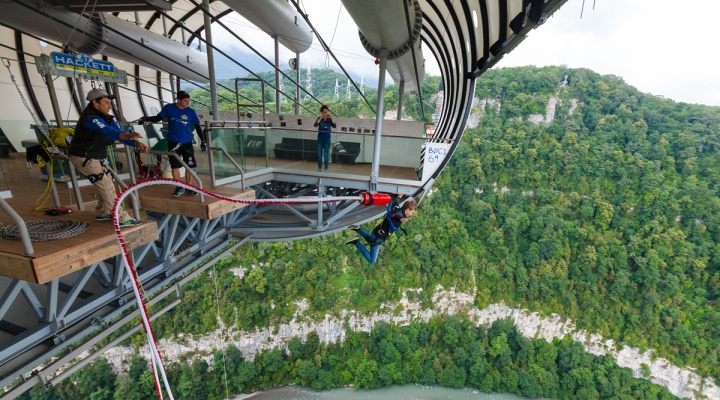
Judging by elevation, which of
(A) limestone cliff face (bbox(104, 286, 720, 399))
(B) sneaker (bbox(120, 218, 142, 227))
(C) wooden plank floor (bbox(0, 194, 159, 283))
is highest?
(B) sneaker (bbox(120, 218, 142, 227))

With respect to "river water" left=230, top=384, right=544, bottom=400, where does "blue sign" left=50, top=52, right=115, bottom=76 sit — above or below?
above

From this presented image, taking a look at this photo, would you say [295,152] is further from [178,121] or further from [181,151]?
[178,121]

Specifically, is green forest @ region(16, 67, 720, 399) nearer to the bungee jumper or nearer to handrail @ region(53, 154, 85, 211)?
the bungee jumper

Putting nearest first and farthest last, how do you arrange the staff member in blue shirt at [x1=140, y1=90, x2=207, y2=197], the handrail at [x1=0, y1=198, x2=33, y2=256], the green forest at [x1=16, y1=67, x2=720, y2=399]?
the handrail at [x1=0, y1=198, x2=33, y2=256] < the staff member in blue shirt at [x1=140, y1=90, x2=207, y2=197] < the green forest at [x1=16, y1=67, x2=720, y2=399]

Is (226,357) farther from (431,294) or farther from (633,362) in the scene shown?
(633,362)

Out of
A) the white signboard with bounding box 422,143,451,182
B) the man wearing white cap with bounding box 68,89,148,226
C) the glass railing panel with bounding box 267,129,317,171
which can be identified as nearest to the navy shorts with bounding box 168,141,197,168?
the man wearing white cap with bounding box 68,89,148,226

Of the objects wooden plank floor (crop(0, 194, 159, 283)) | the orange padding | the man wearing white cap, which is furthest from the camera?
the orange padding

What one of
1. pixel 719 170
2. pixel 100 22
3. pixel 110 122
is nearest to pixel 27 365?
pixel 110 122
